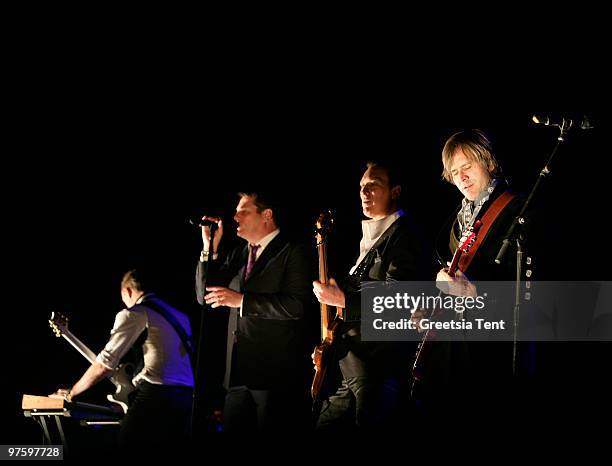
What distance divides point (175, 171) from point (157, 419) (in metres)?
2.05

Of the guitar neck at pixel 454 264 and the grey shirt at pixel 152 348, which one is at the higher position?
the guitar neck at pixel 454 264

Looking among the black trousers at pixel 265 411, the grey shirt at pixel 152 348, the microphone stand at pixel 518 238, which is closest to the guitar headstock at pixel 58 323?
the grey shirt at pixel 152 348

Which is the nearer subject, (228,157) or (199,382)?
(199,382)

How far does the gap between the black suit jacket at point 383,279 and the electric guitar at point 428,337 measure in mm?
216

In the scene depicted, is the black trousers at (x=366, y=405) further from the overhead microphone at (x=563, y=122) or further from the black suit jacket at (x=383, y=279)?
the overhead microphone at (x=563, y=122)

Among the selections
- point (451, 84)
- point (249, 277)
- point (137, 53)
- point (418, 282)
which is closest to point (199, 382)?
point (249, 277)

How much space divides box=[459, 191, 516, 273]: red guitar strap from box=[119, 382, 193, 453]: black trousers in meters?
2.24

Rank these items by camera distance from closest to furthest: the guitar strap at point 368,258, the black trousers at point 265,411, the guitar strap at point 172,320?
1. the guitar strap at point 368,258
2. the black trousers at point 265,411
3. the guitar strap at point 172,320

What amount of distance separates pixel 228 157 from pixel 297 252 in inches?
61.6

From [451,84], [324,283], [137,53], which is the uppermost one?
[137,53]

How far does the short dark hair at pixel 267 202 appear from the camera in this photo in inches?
189

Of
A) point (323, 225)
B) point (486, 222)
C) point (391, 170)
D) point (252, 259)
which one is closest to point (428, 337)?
point (486, 222)

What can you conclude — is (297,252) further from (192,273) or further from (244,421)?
(192,273)

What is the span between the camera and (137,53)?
19.0 feet
